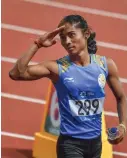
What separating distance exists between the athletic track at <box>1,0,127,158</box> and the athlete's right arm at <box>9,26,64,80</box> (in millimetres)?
2786

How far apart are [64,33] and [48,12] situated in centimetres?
320

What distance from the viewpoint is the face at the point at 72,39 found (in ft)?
10.9

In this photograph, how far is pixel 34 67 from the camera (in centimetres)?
334

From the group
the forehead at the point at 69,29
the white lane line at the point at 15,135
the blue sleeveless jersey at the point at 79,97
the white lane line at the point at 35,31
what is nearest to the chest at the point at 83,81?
the blue sleeveless jersey at the point at 79,97

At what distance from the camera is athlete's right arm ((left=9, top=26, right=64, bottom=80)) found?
3299 mm

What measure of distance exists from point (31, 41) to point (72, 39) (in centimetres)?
313

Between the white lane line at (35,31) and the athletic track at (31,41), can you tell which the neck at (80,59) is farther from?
the white lane line at (35,31)

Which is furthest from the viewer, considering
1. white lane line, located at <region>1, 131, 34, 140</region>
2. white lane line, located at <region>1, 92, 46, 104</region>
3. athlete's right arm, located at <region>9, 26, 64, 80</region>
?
white lane line, located at <region>1, 92, 46, 104</region>

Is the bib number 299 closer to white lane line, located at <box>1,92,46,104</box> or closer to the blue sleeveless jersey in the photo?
the blue sleeveless jersey

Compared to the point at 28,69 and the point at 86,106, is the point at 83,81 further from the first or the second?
the point at 28,69

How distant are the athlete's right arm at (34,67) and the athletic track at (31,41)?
9.14 ft

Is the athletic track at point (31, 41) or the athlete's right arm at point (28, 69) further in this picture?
the athletic track at point (31, 41)

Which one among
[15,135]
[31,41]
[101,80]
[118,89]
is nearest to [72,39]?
[101,80]

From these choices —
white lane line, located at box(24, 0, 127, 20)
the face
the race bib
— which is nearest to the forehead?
the face
